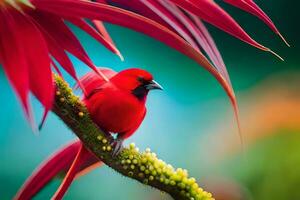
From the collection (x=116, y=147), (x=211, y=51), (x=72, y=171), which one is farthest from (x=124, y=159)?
(x=211, y=51)

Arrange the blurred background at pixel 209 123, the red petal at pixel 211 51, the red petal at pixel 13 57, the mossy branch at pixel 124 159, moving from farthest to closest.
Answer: the blurred background at pixel 209 123 → the mossy branch at pixel 124 159 → the red petal at pixel 211 51 → the red petal at pixel 13 57

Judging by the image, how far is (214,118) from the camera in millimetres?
1011

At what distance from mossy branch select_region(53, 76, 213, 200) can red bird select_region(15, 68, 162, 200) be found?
0.07ft

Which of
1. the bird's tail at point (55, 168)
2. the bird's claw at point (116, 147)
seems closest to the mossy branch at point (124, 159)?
the bird's claw at point (116, 147)

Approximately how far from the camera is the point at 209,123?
3.32ft

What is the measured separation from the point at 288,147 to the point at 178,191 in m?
0.38

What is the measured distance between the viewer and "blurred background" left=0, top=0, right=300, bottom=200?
2.98ft

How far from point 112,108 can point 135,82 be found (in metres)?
0.06

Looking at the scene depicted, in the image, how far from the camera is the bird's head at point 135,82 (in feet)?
2.61

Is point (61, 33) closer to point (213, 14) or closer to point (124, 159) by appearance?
point (213, 14)

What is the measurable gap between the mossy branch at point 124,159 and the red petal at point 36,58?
23 centimetres

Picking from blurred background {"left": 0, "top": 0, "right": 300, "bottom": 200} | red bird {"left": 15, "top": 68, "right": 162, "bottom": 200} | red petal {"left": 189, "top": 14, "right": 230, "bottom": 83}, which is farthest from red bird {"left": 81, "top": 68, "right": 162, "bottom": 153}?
red petal {"left": 189, "top": 14, "right": 230, "bottom": 83}

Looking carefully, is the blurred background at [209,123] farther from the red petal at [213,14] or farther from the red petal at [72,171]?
the red petal at [213,14]

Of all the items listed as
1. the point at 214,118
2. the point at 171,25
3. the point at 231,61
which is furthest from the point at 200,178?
the point at 171,25
